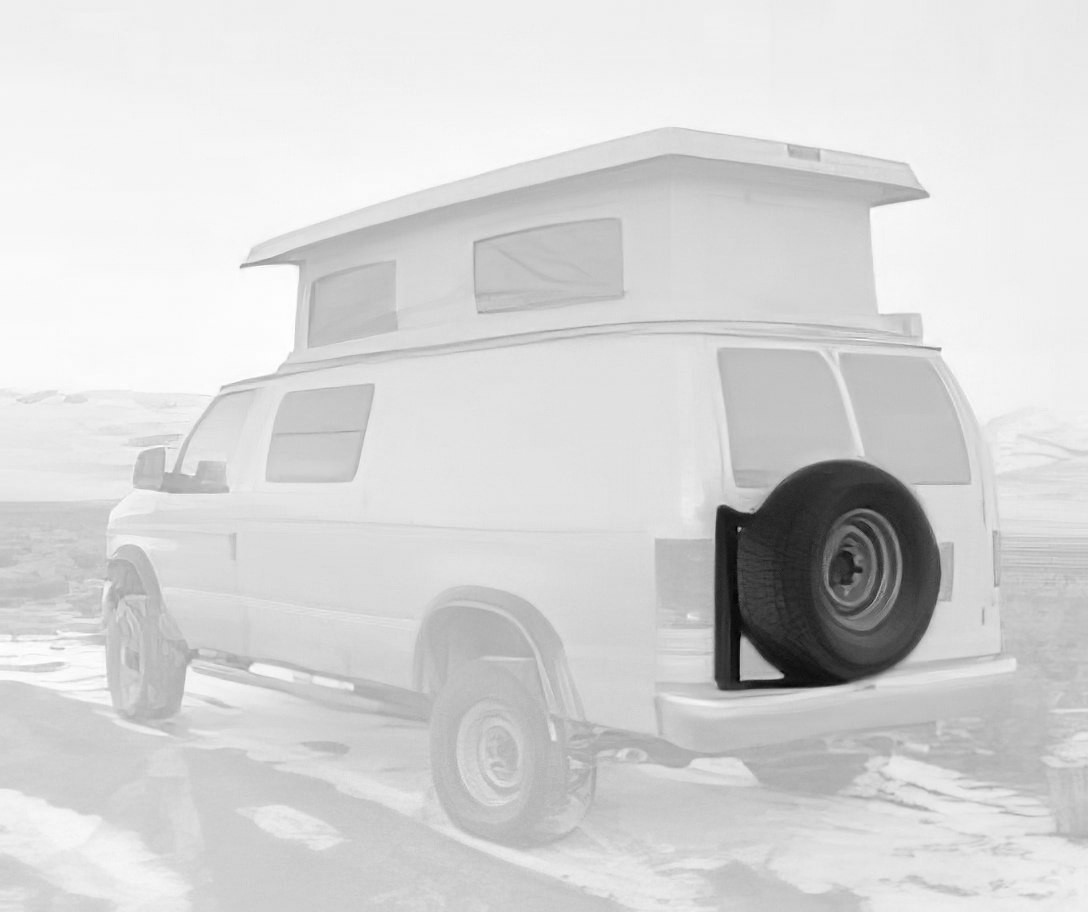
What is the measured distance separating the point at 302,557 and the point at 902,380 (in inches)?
130

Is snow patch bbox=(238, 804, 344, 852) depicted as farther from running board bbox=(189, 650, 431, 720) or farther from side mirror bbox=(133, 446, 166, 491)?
side mirror bbox=(133, 446, 166, 491)

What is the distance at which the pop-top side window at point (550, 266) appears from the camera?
6.45m

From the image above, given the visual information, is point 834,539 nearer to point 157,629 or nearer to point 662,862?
point 662,862

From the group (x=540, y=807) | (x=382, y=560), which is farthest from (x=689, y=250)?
(x=540, y=807)

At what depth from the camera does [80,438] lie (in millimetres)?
73938

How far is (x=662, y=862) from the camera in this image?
19.4 ft

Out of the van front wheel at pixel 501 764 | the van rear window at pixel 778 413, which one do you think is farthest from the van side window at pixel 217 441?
the van rear window at pixel 778 413

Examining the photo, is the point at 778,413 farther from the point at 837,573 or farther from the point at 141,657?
the point at 141,657

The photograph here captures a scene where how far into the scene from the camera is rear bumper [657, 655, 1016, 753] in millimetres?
5199

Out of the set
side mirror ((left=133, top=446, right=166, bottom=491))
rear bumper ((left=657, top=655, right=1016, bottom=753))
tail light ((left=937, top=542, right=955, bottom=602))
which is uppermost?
side mirror ((left=133, top=446, right=166, bottom=491))

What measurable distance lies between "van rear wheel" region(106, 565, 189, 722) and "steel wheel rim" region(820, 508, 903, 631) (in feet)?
15.6

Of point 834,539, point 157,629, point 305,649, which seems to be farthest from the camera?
point 157,629

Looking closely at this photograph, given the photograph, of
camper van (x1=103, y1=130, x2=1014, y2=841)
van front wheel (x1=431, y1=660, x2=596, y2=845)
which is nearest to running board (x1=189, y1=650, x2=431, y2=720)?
Answer: camper van (x1=103, y1=130, x2=1014, y2=841)

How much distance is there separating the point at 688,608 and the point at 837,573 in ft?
2.30
